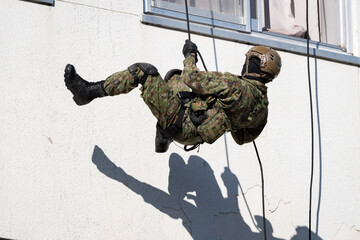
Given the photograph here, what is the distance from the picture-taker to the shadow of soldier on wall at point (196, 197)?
6.16m

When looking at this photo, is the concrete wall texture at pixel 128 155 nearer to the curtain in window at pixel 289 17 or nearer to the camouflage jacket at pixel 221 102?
the curtain in window at pixel 289 17

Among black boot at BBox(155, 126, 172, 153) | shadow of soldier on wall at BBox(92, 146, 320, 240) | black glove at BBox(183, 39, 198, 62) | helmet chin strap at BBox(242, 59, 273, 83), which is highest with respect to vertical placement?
black glove at BBox(183, 39, 198, 62)

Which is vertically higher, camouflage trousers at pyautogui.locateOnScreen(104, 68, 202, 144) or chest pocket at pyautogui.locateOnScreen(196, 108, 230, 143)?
camouflage trousers at pyautogui.locateOnScreen(104, 68, 202, 144)

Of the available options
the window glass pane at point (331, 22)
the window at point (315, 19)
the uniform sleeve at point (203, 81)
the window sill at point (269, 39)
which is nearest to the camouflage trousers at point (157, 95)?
the uniform sleeve at point (203, 81)

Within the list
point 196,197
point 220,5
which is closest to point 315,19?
point 220,5

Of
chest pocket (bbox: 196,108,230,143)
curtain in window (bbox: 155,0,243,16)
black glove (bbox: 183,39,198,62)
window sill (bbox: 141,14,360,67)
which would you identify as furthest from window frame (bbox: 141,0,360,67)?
chest pocket (bbox: 196,108,230,143)

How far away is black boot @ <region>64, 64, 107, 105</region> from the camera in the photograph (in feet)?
18.1

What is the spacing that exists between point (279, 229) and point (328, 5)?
2443mm

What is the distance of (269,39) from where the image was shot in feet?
23.5

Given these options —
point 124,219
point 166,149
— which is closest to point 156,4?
point 166,149

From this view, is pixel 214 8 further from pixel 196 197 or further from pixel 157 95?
pixel 157 95

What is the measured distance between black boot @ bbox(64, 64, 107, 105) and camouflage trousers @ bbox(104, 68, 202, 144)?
0.07 meters

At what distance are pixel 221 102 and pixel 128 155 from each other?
1028 mm

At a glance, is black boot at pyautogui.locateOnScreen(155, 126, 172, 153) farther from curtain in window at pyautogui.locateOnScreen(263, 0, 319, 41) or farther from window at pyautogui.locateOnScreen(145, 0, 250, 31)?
curtain in window at pyautogui.locateOnScreen(263, 0, 319, 41)
